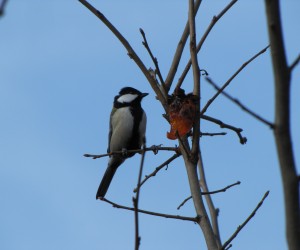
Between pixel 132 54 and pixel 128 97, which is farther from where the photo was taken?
pixel 128 97

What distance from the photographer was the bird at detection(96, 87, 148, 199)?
659cm

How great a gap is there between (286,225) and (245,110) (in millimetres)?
341

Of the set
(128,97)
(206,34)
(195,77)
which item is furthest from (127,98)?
(195,77)

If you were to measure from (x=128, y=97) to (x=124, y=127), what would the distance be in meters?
0.60

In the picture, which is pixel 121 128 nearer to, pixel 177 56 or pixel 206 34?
pixel 177 56

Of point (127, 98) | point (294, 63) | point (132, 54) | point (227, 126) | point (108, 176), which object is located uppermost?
point (127, 98)

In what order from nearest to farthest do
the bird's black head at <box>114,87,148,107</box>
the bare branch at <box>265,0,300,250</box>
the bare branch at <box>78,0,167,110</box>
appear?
the bare branch at <box>265,0,300,250</box> < the bare branch at <box>78,0,167,110</box> < the bird's black head at <box>114,87,148,107</box>

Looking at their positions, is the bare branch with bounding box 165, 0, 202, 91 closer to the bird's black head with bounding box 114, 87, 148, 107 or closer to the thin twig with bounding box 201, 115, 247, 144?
the thin twig with bounding box 201, 115, 247, 144

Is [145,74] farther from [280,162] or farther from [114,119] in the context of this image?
[114,119]

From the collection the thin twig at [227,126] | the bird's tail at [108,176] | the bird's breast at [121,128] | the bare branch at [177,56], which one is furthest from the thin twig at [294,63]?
the bird's tail at [108,176]

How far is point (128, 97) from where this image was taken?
7.02 m

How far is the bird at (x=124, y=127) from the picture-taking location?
21.6 ft

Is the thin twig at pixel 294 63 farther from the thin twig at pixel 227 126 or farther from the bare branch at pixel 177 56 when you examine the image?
the bare branch at pixel 177 56

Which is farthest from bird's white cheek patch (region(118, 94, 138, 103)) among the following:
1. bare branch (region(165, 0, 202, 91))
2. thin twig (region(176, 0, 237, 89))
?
thin twig (region(176, 0, 237, 89))
